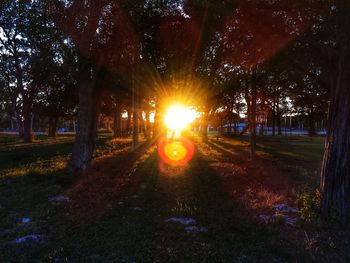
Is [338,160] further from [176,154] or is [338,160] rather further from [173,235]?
[176,154]

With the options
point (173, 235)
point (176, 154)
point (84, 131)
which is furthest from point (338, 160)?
point (176, 154)

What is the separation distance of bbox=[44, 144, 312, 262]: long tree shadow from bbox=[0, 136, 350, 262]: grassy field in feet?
0.05

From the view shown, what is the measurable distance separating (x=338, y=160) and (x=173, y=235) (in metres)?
3.55

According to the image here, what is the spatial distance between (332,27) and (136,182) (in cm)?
686

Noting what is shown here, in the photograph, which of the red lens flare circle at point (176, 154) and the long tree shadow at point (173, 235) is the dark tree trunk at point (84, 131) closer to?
the long tree shadow at point (173, 235)

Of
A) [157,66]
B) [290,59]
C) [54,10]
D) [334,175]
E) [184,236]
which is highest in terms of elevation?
[54,10]

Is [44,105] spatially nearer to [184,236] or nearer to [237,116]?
[237,116]

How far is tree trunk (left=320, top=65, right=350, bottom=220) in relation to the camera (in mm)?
6504

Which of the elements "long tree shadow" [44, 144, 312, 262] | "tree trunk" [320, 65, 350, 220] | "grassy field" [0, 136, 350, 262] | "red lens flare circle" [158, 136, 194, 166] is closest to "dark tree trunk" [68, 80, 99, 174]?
"grassy field" [0, 136, 350, 262]

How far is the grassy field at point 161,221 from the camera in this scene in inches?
189

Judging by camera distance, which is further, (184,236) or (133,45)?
(133,45)

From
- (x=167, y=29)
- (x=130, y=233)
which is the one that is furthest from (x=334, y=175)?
(x=167, y=29)

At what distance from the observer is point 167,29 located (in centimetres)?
1252

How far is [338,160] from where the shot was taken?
662 cm
